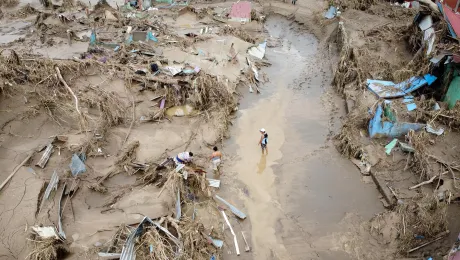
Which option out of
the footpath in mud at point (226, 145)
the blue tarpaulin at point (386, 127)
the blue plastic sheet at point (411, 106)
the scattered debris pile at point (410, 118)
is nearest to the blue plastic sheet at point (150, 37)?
the footpath in mud at point (226, 145)

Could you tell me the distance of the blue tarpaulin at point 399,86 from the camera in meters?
12.4

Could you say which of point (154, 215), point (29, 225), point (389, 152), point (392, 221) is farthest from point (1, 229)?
point (389, 152)

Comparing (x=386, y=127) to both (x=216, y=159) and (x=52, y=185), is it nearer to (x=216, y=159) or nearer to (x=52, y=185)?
(x=216, y=159)

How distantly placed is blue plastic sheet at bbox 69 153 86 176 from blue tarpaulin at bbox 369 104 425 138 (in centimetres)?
951

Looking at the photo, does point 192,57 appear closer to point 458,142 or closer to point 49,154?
point 49,154

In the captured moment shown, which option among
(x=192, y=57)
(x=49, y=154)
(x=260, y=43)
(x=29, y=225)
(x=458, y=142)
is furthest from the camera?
(x=260, y=43)

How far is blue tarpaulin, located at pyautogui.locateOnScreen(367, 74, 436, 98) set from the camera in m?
12.4

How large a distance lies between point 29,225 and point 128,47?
1030cm

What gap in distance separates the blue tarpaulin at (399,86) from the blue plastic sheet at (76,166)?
1086cm

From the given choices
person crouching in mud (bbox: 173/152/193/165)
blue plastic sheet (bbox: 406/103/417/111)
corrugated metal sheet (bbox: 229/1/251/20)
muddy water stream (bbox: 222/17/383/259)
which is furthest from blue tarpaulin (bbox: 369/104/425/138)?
corrugated metal sheet (bbox: 229/1/251/20)

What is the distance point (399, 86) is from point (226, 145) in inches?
287

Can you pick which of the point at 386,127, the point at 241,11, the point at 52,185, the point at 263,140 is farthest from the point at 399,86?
the point at 52,185

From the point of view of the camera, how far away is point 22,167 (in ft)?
29.7

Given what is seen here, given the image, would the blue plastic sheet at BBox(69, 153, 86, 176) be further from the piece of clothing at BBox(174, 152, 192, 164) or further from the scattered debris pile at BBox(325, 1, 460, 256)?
the scattered debris pile at BBox(325, 1, 460, 256)
